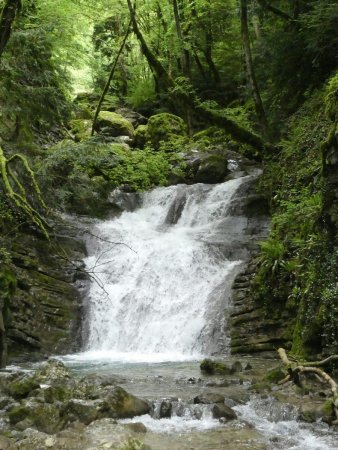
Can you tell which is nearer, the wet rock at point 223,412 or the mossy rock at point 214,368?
the wet rock at point 223,412

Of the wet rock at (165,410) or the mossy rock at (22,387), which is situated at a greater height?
the mossy rock at (22,387)

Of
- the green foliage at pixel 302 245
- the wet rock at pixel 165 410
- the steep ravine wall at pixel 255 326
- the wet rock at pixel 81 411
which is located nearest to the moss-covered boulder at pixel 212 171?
the green foliage at pixel 302 245

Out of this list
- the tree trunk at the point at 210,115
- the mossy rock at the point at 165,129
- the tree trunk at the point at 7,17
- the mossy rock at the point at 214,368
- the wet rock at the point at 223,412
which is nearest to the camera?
the wet rock at the point at 223,412

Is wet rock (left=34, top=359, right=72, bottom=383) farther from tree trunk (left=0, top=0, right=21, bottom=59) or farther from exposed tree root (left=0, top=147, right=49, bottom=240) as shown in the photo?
tree trunk (left=0, top=0, right=21, bottom=59)

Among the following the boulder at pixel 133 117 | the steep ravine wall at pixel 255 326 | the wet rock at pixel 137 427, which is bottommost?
the wet rock at pixel 137 427

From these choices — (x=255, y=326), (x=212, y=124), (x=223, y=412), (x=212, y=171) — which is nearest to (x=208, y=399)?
(x=223, y=412)

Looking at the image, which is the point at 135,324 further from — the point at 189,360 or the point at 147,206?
the point at 147,206

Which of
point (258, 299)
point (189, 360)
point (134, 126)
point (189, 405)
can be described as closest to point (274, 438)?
point (189, 405)

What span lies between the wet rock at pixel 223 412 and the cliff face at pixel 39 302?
563 cm

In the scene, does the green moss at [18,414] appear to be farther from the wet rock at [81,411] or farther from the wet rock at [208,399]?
the wet rock at [208,399]

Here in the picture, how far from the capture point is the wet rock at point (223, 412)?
21.9 feet

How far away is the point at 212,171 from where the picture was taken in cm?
1995

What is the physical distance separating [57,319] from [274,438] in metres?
8.11

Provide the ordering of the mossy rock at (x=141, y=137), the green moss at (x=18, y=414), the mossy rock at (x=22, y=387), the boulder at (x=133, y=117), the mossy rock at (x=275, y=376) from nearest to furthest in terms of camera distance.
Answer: the green moss at (x=18, y=414), the mossy rock at (x=22, y=387), the mossy rock at (x=275, y=376), the mossy rock at (x=141, y=137), the boulder at (x=133, y=117)
